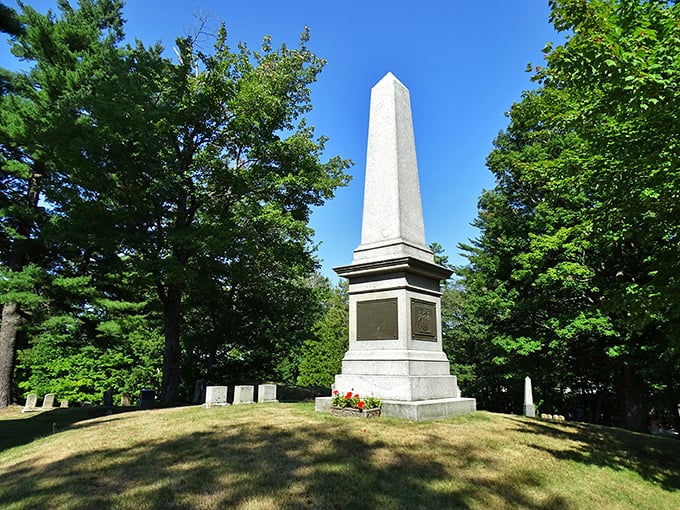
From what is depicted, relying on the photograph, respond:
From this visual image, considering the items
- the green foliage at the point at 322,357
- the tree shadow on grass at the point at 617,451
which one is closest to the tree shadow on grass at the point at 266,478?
the tree shadow on grass at the point at 617,451

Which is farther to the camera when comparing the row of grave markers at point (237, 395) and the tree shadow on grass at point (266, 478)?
the row of grave markers at point (237, 395)

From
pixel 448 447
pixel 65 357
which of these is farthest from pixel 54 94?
pixel 448 447

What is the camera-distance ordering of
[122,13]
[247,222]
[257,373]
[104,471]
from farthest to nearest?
[257,373], [122,13], [247,222], [104,471]

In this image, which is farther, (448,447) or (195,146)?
(195,146)

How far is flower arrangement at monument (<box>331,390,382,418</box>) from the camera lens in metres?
8.09

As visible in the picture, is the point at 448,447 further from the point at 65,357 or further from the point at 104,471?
the point at 65,357

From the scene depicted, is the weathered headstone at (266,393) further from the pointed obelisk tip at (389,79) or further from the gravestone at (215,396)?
the pointed obelisk tip at (389,79)

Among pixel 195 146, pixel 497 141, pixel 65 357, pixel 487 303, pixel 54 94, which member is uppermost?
pixel 497 141

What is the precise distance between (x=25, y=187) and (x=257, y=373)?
15.1 m

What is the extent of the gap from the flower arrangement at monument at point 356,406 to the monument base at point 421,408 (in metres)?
0.21

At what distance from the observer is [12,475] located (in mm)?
5352

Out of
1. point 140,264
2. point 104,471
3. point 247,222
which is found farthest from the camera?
point 247,222

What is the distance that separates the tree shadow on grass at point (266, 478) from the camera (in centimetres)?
425

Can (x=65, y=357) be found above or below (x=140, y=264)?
below
